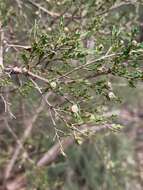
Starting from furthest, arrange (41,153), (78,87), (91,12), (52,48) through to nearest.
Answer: (41,153)
(91,12)
(78,87)
(52,48)

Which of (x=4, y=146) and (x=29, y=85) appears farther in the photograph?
(x=4, y=146)

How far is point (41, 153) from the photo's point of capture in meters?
3.76

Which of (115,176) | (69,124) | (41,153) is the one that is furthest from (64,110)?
(115,176)

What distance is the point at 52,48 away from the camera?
60.0 inches

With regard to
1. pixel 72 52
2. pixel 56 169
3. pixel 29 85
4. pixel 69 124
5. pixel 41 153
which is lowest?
pixel 56 169

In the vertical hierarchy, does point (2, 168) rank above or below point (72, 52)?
below

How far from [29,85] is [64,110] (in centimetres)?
14

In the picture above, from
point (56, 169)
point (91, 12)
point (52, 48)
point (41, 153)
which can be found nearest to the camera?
point (52, 48)

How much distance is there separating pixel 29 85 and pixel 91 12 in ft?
2.89

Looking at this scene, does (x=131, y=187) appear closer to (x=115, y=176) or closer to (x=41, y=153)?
(x=115, y=176)

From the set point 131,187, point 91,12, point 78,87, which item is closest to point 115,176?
point 131,187

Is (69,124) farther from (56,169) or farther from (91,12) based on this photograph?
(56,169)

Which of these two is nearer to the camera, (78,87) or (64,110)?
(64,110)

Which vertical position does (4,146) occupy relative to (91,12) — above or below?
below
